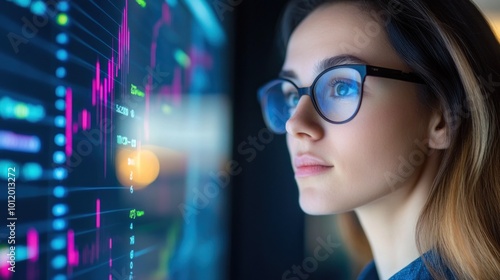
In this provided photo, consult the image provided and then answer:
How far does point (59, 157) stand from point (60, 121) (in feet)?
0.12

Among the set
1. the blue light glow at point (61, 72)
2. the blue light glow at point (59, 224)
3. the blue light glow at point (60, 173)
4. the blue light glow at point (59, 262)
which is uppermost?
the blue light glow at point (61, 72)

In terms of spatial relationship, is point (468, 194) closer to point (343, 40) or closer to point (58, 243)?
point (343, 40)

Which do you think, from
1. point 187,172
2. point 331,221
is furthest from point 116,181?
point 331,221

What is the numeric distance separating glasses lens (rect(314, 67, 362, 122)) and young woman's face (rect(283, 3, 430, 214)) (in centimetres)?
2

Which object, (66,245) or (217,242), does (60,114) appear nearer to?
(66,245)

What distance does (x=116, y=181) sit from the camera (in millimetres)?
650

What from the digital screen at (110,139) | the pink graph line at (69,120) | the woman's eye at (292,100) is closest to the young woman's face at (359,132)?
the woman's eye at (292,100)

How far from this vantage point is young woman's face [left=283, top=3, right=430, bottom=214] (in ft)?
2.94

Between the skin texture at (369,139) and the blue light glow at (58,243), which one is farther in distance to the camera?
the skin texture at (369,139)

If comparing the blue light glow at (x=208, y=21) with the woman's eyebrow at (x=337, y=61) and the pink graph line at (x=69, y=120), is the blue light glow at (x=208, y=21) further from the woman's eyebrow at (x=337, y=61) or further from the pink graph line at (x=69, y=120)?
the pink graph line at (x=69, y=120)

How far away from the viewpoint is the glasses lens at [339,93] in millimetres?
899

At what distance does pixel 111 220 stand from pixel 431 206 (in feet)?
1.90

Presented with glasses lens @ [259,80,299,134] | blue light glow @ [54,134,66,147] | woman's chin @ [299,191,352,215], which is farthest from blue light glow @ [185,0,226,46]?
blue light glow @ [54,134,66,147]

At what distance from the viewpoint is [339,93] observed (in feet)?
3.02
